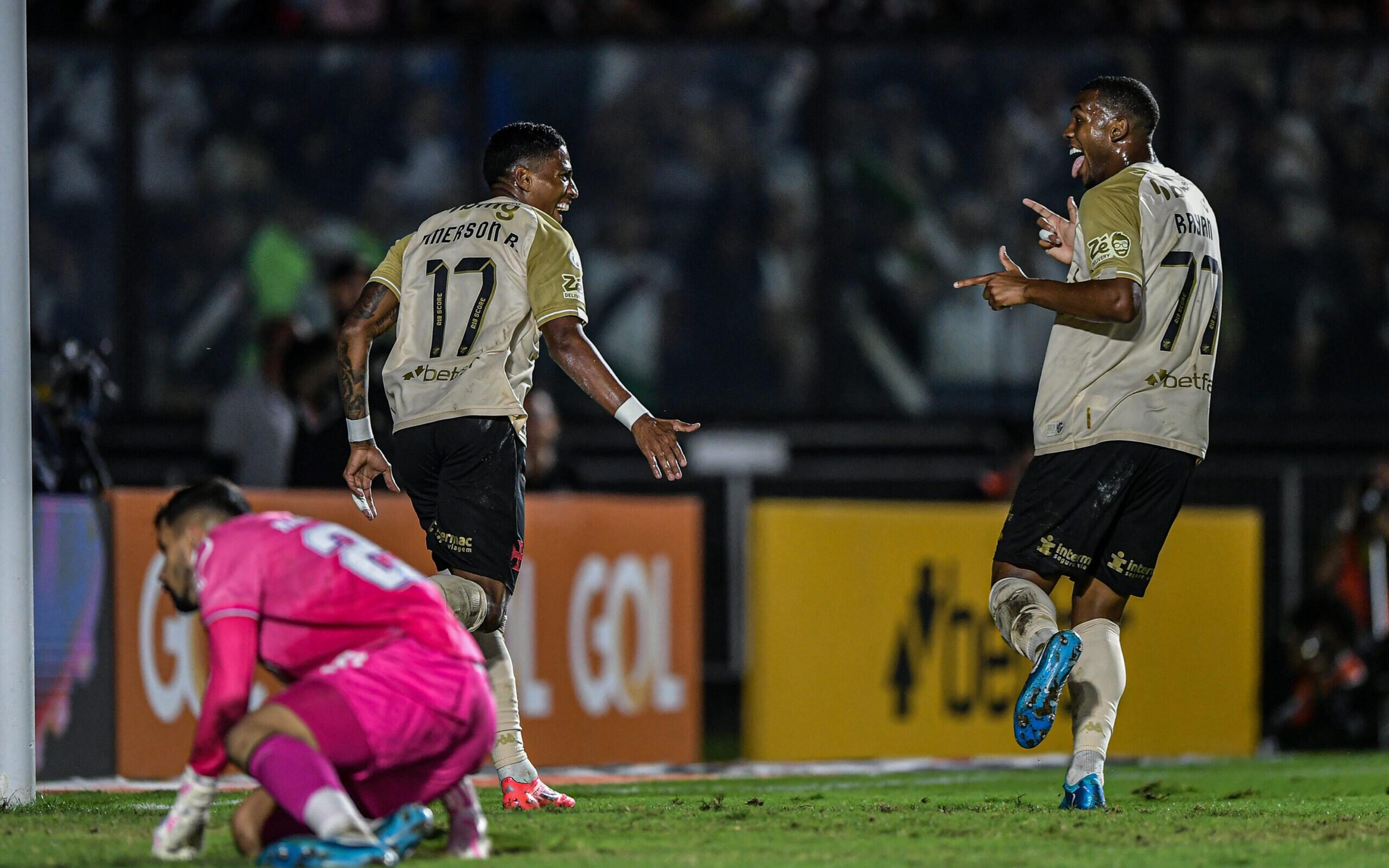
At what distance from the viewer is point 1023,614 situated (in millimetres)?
6180

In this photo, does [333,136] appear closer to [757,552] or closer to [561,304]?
[757,552]

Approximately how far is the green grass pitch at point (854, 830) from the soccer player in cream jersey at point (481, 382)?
73 centimetres

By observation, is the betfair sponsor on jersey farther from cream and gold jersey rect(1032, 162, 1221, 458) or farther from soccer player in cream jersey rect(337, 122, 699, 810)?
cream and gold jersey rect(1032, 162, 1221, 458)

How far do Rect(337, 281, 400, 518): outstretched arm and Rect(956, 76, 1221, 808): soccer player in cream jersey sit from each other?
1909 mm

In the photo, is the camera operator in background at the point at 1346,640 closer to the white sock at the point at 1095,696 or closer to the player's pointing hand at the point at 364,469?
the white sock at the point at 1095,696

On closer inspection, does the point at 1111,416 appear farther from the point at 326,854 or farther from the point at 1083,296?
the point at 326,854

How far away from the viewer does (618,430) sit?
1488cm

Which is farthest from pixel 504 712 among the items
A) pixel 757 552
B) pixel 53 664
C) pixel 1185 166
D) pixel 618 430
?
pixel 1185 166

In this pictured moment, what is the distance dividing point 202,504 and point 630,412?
68.5 inches

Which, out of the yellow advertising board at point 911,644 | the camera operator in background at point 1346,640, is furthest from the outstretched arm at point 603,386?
the camera operator in background at point 1346,640

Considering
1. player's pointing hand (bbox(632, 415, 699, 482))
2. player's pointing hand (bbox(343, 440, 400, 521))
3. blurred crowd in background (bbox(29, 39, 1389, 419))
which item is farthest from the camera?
blurred crowd in background (bbox(29, 39, 1389, 419))

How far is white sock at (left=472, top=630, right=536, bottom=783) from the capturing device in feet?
21.0

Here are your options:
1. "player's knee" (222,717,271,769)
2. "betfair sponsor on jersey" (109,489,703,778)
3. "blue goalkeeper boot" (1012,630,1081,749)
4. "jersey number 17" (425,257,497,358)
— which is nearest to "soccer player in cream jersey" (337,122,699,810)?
"jersey number 17" (425,257,497,358)

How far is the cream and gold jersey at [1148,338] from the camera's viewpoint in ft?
20.5
